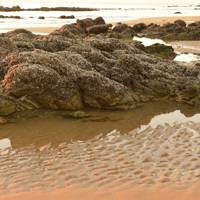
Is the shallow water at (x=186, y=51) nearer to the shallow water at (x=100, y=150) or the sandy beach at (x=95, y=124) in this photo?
the sandy beach at (x=95, y=124)

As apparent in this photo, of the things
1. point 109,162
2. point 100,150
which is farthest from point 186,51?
point 109,162

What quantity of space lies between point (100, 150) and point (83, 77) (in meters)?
4.37

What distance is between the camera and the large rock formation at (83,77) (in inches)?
536

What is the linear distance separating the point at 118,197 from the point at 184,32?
109 feet

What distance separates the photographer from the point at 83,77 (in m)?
14.4

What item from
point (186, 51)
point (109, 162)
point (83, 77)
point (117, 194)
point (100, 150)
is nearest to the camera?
point (117, 194)

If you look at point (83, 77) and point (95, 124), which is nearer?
point (95, 124)

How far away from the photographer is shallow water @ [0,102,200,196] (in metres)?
8.91

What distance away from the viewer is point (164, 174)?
9094mm

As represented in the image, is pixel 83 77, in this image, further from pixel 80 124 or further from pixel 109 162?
pixel 109 162

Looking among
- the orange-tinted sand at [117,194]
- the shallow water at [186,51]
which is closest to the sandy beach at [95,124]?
the orange-tinted sand at [117,194]

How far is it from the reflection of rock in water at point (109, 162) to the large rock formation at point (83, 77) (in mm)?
2762

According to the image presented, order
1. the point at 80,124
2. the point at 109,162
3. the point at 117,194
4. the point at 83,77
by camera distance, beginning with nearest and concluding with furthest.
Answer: the point at 117,194 < the point at 109,162 < the point at 80,124 < the point at 83,77

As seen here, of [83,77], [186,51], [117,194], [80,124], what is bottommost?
[186,51]
